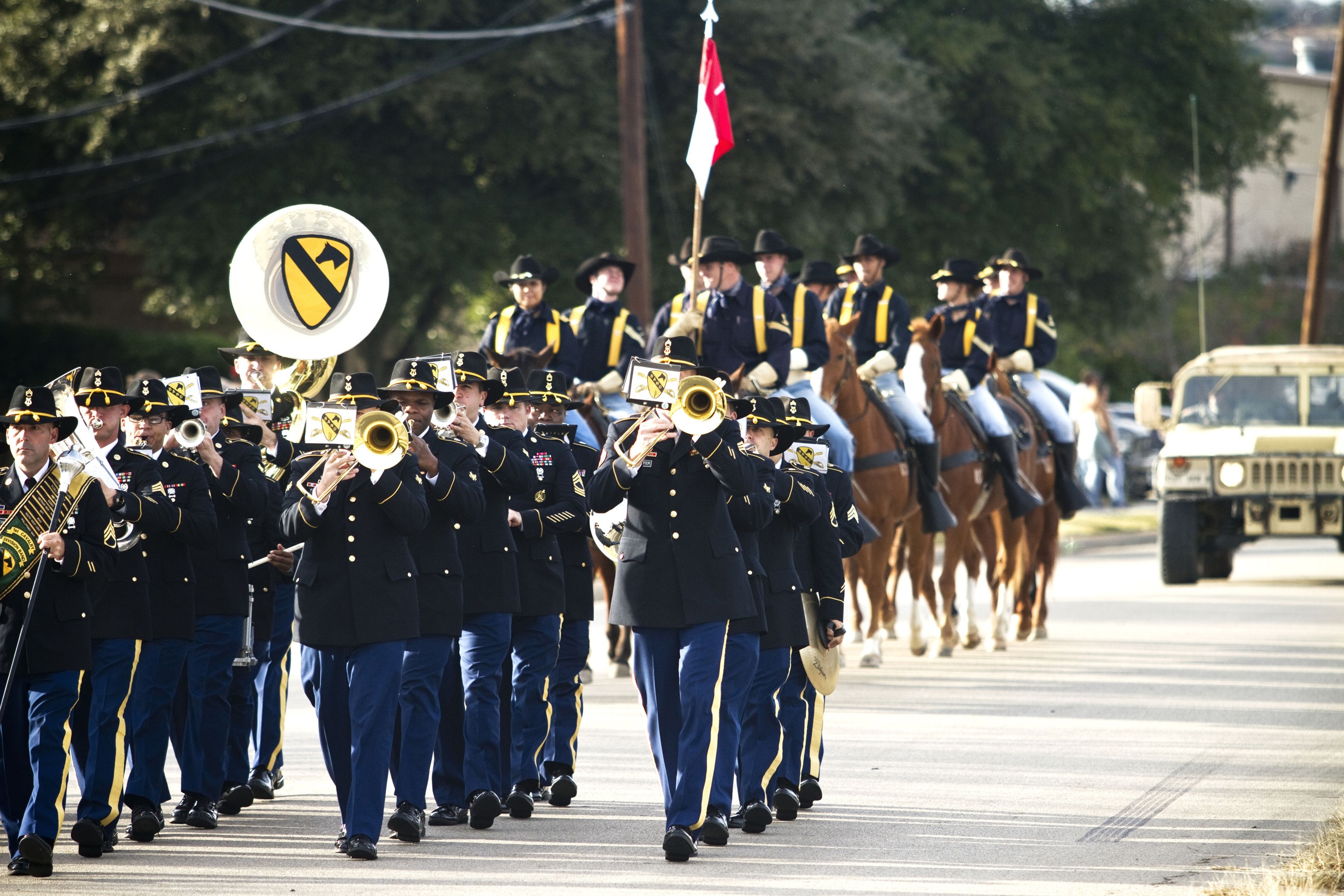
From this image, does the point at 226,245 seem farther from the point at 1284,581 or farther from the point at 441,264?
the point at 1284,581

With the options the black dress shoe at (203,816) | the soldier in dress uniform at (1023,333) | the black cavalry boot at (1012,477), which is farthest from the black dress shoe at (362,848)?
the soldier in dress uniform at (1023,333)

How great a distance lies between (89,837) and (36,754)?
0.49 metres

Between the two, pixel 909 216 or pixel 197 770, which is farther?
pixel 909 216

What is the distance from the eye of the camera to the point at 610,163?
87.2 ft

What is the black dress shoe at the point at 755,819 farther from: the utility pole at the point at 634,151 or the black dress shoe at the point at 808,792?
the utility pole at the point at 634,151

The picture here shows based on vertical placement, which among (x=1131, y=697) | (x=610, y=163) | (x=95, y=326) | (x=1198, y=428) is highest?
(x=610, y=163)

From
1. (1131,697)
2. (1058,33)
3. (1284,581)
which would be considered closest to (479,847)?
(1131,697)

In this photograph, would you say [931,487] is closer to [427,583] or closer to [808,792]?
[808,792]

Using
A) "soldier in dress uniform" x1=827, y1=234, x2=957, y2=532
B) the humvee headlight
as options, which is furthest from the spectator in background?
"soldier in dress uniform" x1=827, y1=234, x2=957, y2=532

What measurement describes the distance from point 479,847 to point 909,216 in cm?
2579

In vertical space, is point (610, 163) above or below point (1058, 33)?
below

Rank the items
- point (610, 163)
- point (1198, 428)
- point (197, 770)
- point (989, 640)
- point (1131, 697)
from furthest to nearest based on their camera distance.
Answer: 1. point (610, 163)
2. point (1198, 428)
3. point (989, 640)
4. point (1131, 697)
5. point (197, 770)

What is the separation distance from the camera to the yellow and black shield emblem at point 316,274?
9.45 metres

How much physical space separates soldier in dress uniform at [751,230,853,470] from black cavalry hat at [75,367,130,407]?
19.3ft
